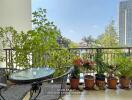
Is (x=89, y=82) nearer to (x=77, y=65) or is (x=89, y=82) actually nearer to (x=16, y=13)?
(x=77, y=65)

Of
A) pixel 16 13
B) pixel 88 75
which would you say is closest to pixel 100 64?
pixel 88 75

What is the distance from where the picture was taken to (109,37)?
629cm

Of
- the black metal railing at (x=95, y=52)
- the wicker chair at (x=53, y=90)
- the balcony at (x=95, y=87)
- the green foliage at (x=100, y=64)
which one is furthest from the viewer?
the black metal railing at (x=95, y=52)

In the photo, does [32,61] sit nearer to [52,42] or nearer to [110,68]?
[52,42]

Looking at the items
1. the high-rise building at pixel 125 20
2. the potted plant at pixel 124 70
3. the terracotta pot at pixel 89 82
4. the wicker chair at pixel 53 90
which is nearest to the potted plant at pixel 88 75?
the terracotta pot at pixel 89 82

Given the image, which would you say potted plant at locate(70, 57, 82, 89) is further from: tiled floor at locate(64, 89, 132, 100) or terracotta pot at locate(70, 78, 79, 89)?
tiled floor at locate(64, 89, 132, 100)

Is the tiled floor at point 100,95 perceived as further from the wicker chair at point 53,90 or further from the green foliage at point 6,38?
the green foliage at point 6,38

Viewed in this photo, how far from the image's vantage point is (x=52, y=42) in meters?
4.65

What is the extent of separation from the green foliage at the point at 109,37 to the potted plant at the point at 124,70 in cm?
87

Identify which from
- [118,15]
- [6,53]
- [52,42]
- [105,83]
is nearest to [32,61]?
[52,42]

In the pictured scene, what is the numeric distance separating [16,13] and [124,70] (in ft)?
9.81

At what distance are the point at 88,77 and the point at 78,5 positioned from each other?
80.0 inches

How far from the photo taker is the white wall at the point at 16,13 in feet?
18.6

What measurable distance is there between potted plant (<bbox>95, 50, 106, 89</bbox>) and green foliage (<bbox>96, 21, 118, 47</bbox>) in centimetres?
66
